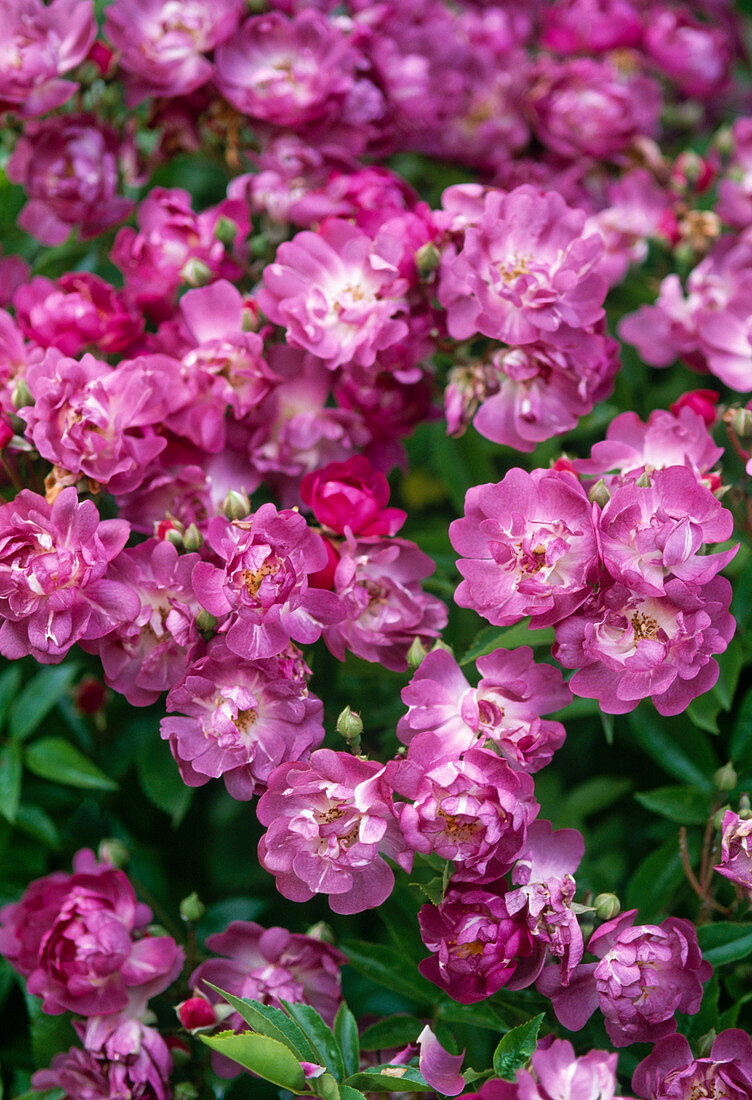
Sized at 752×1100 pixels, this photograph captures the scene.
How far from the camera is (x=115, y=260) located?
1.02m

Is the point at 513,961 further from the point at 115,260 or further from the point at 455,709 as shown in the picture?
the point at 115,260

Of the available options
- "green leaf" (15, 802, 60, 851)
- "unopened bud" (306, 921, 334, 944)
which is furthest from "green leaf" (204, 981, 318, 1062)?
"green leaf" (15, 802, 60, 851)

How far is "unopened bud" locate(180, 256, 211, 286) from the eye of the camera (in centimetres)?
94

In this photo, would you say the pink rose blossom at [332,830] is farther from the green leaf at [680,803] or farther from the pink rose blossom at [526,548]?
the green leaf at [680,803]

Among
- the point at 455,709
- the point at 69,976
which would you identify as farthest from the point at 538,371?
the point at 69,976

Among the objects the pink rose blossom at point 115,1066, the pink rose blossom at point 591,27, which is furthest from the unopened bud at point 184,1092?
the pink rose blossom at point 591,27

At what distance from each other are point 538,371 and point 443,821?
42 centimetres

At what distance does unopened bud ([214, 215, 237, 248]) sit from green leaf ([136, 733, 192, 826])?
500 millimetres

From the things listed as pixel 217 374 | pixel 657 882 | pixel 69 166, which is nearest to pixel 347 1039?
pixel 657 882

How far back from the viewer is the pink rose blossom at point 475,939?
0.68m

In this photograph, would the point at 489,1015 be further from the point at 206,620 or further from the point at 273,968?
the point at 206,620

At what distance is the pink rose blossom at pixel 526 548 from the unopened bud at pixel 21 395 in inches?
14.6

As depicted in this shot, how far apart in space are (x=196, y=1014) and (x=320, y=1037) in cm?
10

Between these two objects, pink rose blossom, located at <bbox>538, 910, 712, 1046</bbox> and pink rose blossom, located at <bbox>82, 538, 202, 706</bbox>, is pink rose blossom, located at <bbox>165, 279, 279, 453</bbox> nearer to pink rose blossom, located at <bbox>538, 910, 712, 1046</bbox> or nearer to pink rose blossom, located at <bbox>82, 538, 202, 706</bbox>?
pink rose blossom, located at <bbox>82, 538, 202, 706</bbox>
